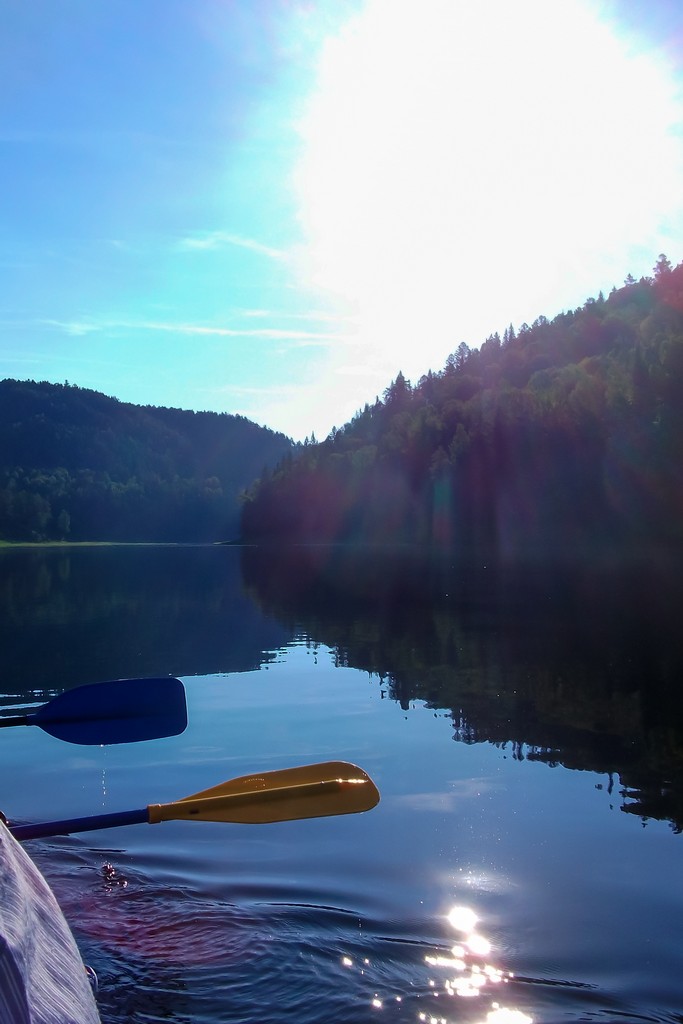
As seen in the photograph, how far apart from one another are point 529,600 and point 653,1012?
19531 millimetres

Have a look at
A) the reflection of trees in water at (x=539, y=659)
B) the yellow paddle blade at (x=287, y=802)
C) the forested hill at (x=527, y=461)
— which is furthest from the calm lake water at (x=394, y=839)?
the forested hill at (x=527, y=461)

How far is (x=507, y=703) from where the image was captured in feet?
36.7

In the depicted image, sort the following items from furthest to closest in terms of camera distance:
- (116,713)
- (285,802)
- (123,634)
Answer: (123,634) < (116,713) < (285,802)

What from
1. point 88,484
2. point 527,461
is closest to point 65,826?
point 527,461

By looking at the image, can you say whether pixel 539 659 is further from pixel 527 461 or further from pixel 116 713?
pixel 527 461

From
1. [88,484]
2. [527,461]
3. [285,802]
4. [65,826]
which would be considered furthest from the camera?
[88,484]

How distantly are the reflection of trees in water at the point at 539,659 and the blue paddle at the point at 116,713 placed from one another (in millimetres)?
4004

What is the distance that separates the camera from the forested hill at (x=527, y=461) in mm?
53812

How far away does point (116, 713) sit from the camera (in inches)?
213

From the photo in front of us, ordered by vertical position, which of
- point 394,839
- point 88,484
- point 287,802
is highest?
point 88,484

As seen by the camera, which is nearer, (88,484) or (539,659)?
(539,659)

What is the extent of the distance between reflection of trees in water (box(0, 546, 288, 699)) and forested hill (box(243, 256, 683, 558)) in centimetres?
2964

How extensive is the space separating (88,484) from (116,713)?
6596 inches

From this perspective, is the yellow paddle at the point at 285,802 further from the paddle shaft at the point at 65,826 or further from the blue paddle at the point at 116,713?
the blue paddle at the point at 116,713
